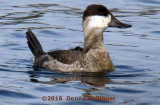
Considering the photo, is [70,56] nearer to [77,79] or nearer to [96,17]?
[77,79]

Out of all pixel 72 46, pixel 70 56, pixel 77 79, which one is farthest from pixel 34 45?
pixel 77 79

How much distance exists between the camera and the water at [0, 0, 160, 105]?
27.7 feet

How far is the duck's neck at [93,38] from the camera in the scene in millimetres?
10055

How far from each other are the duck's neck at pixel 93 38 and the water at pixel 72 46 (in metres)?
0.71

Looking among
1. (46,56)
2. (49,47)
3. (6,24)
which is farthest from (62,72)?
(6,24)

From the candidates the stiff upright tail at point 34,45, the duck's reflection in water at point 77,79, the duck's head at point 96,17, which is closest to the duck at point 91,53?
the duck's head at point 96,17

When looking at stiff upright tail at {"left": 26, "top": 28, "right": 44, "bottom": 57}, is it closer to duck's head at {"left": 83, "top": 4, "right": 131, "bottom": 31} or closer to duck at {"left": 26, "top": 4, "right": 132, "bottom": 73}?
duck at {"left": 26, "top": 4, "right": 132, "bottom": 73}

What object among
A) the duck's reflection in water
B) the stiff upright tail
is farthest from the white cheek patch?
the stiff upright tail

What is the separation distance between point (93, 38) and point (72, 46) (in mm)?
2368

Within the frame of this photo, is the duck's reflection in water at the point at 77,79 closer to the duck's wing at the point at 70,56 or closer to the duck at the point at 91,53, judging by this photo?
Answer: the duck at the point at 91,53

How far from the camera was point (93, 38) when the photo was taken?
1010 centimetres

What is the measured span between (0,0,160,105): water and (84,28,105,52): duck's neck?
709 millimetres

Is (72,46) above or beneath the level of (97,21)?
beneath

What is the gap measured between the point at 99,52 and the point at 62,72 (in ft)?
2.76
